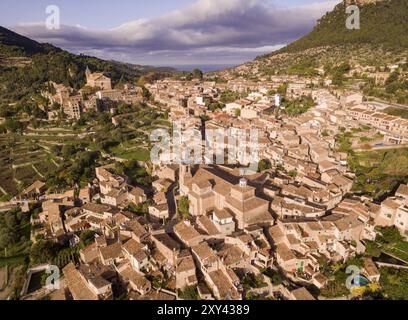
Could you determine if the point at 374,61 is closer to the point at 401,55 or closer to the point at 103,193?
the point at 401,55

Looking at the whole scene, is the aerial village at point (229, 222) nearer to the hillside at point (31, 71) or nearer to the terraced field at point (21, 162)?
the terraced field at point (21, 162)

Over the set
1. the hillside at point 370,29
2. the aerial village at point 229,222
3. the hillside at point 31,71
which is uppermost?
the hillside at point 370,29

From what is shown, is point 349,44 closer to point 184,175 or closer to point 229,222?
point 184,175

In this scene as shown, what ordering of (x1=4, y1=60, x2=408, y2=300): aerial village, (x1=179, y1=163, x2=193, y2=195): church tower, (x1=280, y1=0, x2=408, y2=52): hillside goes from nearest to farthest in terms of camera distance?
(x1=4, y1=60, x2=408, y2=300): aerial village
(x1=179, y1=163, x2=193, y2=195): church tower
(x1=280, y1=0, x2=408, y2=52): hillside

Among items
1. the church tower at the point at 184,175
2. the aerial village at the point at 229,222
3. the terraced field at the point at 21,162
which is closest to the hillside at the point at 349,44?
the aerial village at the point at 229,222

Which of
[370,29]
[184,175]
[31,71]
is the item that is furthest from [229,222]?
[370,29]

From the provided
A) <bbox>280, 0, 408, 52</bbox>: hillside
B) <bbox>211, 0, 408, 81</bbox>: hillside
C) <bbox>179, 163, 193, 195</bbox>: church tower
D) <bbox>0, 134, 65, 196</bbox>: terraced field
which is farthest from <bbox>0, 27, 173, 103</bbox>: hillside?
<bbox>280, 0, 408, 52</bbox>: hillside

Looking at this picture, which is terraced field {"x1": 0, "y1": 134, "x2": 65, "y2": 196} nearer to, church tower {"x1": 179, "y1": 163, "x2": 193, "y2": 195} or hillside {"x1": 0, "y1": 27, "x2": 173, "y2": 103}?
church tower {"x1": 179, "y1": 163, "x2": 193, "y2": 195}

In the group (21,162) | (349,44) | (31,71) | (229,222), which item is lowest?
(229,222)

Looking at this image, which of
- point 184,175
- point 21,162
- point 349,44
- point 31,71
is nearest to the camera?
point 184,175

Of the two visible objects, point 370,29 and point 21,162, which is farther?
point 370,29

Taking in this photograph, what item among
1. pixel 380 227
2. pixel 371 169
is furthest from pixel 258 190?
pixel 371 169
